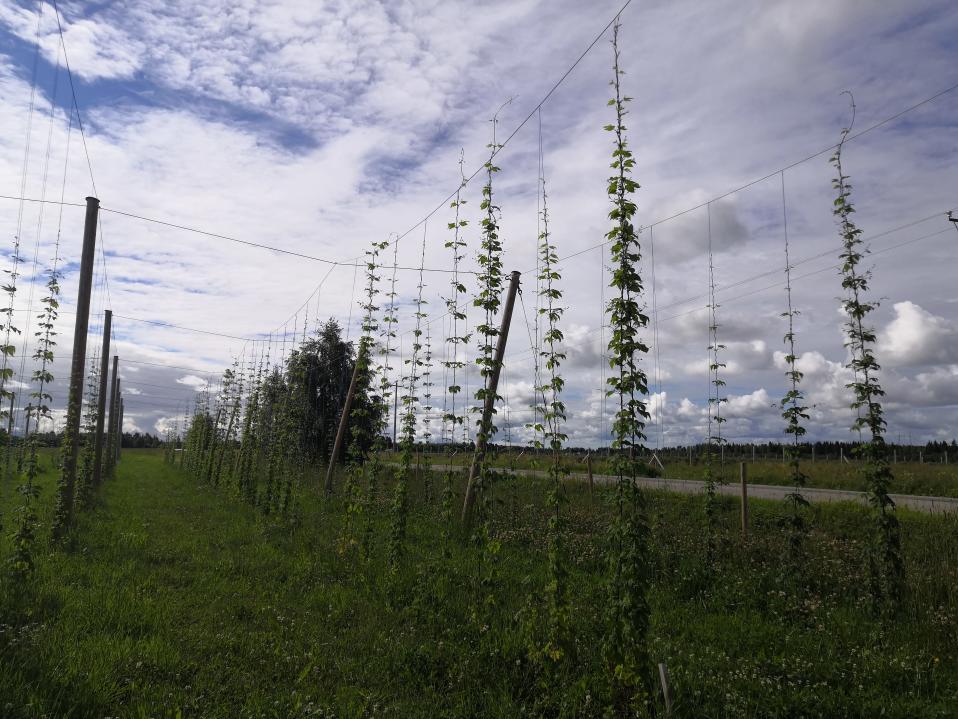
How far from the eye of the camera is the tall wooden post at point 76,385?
10.3 meters

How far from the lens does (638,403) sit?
5.40 metres

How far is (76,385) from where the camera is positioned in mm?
10594

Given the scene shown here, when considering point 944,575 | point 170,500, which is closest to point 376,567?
point 944,575

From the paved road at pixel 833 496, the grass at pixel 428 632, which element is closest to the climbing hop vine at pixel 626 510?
the grass at pixel 428 632

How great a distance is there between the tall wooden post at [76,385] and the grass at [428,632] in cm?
73

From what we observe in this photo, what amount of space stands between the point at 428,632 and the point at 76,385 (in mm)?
8574

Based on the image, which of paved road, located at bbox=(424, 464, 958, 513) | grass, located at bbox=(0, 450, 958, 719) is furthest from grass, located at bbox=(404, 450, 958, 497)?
grass, located at bbox=(0, 450, 958, 719)

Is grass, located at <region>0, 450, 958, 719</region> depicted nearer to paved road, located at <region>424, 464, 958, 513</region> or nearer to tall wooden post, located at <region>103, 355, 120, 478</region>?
paved road, located at <region>424, 464, 958, 513</region>

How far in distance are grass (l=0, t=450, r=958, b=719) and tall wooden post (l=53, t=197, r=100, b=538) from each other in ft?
2.40

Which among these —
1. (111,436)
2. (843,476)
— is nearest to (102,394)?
(111,436)

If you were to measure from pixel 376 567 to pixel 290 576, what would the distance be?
1.37 metres

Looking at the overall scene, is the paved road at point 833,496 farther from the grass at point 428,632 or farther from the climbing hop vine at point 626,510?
the climbing hop vine at point 626,510

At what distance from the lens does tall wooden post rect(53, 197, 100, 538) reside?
1034 cm

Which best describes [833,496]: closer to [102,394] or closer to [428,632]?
[428,632]
